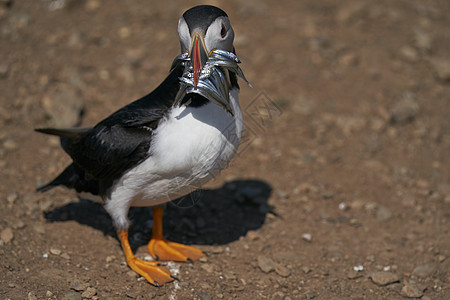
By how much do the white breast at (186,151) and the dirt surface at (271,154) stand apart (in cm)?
79

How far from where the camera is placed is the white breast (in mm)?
4047

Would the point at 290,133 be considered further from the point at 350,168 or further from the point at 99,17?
the point at 99,17

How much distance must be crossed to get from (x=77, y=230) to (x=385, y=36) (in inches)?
232

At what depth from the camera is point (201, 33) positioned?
372cm

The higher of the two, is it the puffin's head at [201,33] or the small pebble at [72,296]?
the puffin's head at [201,33]

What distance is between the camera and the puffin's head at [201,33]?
371 cm

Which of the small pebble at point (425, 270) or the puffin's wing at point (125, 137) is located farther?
the small pebble at point (425, 270)

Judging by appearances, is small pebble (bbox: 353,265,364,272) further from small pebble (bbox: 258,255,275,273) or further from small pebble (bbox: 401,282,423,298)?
small pebble (bbox: 258,255,275,273)

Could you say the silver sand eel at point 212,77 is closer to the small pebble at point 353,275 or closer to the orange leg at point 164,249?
the orange leg at point 164,249

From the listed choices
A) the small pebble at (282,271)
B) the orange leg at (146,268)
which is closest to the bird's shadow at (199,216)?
the orange leg at (146,268)

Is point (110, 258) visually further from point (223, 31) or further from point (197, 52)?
point (223, 31)

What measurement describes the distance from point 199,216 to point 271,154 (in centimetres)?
146

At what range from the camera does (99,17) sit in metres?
8.55

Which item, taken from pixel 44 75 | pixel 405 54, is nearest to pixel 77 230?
pixel 44 75
